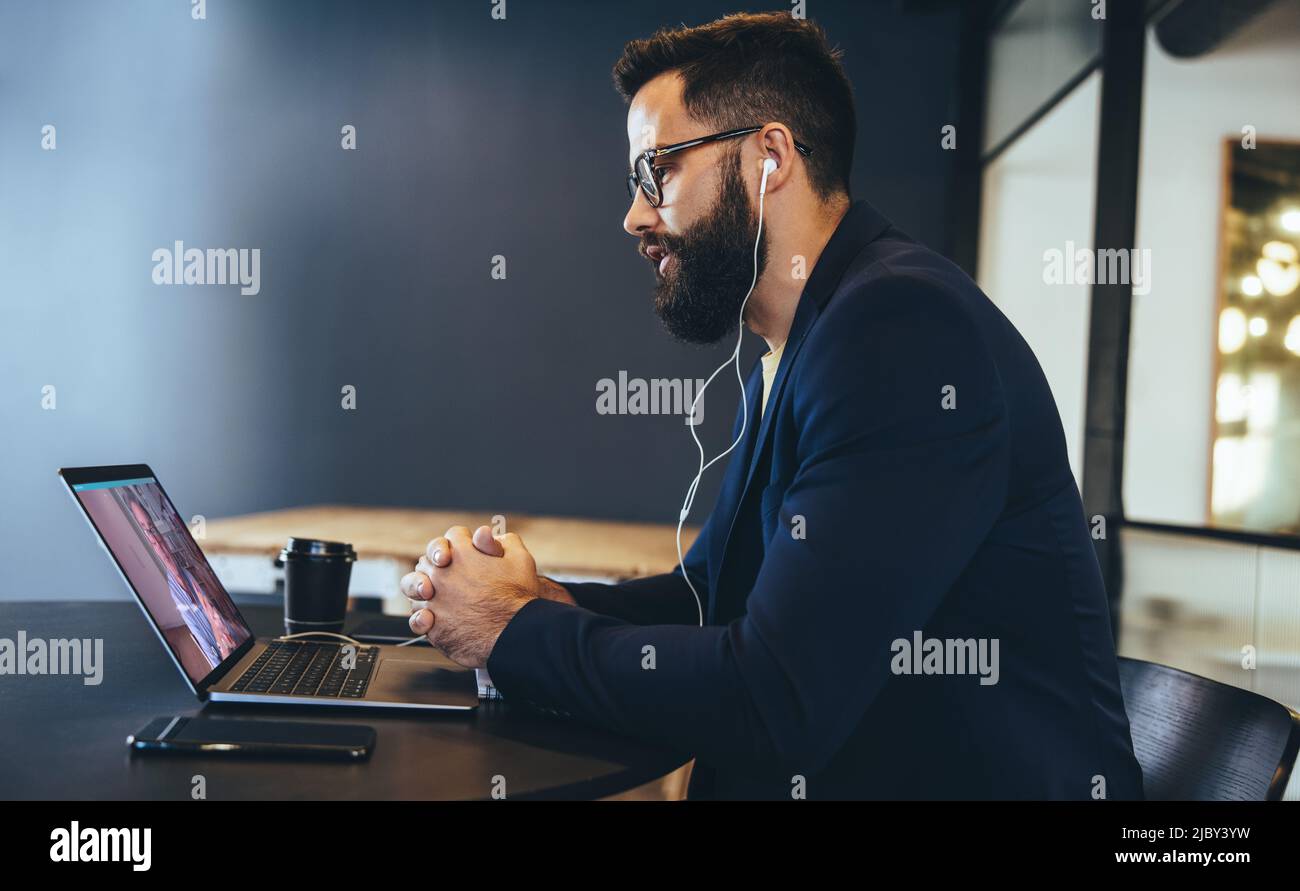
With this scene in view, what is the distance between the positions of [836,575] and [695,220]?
65 centimetres

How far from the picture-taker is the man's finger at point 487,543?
116 centimetres

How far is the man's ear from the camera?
4.40 feet

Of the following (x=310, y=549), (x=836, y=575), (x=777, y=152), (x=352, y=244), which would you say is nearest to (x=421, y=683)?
(x=310, y=549)

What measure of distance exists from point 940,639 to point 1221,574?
1682mm

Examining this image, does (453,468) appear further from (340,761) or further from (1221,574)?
(340,761)

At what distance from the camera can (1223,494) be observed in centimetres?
241

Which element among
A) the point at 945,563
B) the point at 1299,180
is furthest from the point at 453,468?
the point at 945,563

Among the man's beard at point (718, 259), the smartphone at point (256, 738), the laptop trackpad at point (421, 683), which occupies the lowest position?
the laptop trackpad at point (421, 683)

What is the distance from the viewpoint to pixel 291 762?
858mm

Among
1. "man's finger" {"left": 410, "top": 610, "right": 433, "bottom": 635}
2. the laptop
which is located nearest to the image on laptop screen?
the laptop

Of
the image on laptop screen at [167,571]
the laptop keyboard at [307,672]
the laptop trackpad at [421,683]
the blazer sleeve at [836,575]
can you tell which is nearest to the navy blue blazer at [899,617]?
the blazer sleeve at [836,575]

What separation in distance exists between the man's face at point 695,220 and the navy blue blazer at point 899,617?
29 cm

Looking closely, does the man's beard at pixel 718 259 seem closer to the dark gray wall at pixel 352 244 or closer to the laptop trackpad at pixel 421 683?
the laptop trackpad at pixel 421 683

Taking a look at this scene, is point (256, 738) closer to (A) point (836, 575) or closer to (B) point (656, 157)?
(A) point (836, 575)
